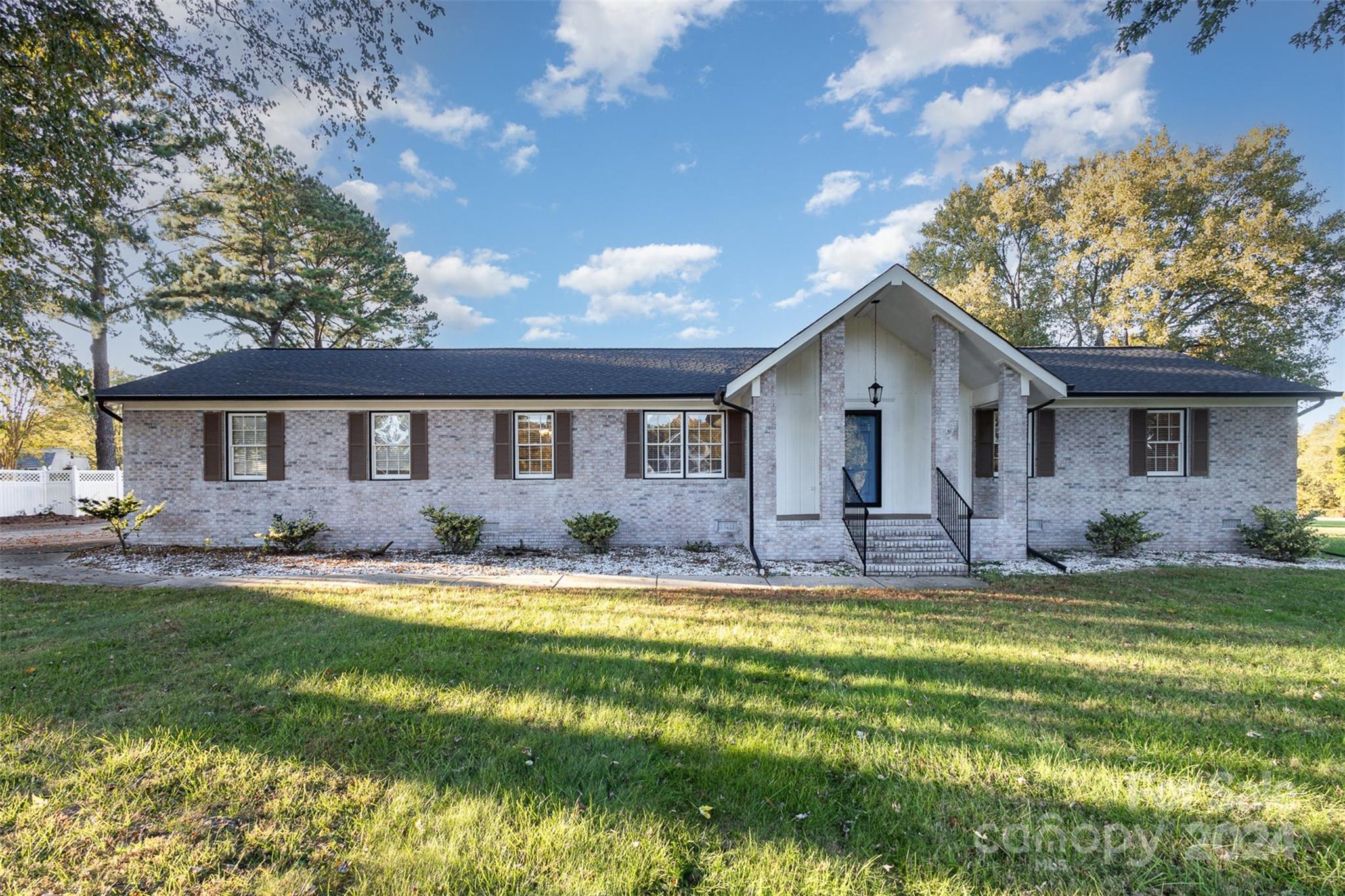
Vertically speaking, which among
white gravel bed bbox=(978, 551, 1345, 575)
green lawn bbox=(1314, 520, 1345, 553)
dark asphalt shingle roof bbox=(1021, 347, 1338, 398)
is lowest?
green lawn bbox=(1314, 520, 1345, 553)

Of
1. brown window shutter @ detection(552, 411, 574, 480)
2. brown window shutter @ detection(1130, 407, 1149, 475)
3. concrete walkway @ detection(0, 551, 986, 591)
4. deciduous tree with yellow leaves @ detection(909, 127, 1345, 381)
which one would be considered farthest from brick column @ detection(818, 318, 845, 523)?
deciduous tree with yellow leaves @ detection(909, 127, 1345, 381)

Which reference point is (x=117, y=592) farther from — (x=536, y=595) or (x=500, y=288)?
(x=500, y=288)

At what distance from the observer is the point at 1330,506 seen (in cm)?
2338

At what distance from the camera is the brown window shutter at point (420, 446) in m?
10.9

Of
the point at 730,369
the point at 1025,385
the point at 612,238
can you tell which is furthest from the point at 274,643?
the point at 612,238

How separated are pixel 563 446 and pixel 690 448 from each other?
2805 mm

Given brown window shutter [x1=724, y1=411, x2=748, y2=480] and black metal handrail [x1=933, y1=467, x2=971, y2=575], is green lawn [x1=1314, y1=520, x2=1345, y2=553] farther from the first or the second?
brown window shutter [x1=724, y1=411, x2=748, y2=480]

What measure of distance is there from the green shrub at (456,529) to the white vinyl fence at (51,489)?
14029 mm

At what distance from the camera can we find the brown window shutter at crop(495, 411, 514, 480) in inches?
434

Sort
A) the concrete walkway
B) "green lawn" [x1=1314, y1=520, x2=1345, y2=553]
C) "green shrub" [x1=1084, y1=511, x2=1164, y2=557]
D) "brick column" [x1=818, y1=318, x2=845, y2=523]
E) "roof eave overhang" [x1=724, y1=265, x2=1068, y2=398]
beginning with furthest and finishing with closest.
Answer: "green lawn" [x1=1314, y1=520, x2=1345, y2=553]
"green shrub" [x1=1084, y1=511, x2=1164, y2=557]
"brick column" [x1=818, y1=318, x2=845, y2=523]
"roof eave overhang" [x1=724, y1=265, x2=1068, y2=398]
the concrete walkway

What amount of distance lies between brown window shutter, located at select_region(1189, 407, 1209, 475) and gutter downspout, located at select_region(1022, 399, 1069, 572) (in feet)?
10.4

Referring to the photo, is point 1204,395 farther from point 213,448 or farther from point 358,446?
point 213,448

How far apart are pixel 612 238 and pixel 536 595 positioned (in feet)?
45.2

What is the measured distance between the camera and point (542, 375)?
1191 centimetres
